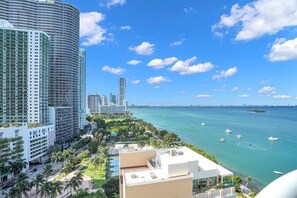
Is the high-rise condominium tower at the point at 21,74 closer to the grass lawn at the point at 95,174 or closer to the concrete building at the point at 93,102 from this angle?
the grass lawn at the point at 95,174

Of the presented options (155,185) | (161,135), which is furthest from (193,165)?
(161,135)

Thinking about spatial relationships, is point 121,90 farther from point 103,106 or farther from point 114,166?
point 114,166

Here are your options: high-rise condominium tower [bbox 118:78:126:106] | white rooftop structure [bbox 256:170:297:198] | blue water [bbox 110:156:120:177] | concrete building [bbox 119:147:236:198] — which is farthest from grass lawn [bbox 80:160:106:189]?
high-rise condominium tower [bbox 118:78:126:106]

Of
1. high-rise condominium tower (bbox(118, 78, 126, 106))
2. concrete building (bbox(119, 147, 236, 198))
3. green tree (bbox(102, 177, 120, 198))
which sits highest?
high-rise condominium tower (bbox(118, 78, 126, 106))

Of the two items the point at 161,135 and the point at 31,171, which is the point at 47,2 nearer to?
the point at 31,171

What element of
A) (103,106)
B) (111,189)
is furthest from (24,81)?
(103,106)

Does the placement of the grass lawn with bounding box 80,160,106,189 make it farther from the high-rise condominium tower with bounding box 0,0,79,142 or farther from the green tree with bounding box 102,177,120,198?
the high-rise condominium tower with bounding box 0,0,79,142

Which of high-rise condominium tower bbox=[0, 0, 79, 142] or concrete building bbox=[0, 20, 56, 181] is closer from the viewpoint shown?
concrete building bbox=[0, 20, 56, 181]
